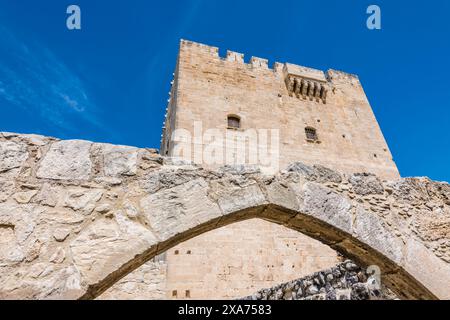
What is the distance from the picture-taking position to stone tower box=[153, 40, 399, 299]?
25.5ft

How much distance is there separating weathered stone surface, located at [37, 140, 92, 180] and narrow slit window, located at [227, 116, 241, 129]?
8.80 meters

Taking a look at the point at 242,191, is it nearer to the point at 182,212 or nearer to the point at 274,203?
the point at 274,203

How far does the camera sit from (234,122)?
11062 mm

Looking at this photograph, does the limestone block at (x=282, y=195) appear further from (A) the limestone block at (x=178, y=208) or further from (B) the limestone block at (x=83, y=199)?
(B) the limestone block at (x=83, y=199)

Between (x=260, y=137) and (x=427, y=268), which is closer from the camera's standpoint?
(x=427, y=268)

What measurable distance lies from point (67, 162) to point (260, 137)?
9.15 meters

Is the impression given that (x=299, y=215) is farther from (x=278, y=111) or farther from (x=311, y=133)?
(x=311, y=133)

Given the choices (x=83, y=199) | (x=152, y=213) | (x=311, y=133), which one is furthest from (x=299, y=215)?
(x=311, y=133)

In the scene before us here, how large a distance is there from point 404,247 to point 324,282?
1729mm

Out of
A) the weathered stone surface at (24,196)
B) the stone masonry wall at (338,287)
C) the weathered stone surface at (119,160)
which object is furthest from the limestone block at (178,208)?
the stone masonry wall at (338,287)

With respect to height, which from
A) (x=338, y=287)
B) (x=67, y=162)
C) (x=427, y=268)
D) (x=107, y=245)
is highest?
(x=67, y=162)

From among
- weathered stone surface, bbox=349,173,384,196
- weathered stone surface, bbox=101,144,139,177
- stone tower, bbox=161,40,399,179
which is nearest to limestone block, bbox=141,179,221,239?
weathered stone surface, bbox=101,144,139,177

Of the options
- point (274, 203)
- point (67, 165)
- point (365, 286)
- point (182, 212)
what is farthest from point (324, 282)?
point (67, 165)

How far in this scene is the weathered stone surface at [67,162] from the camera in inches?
79.4
